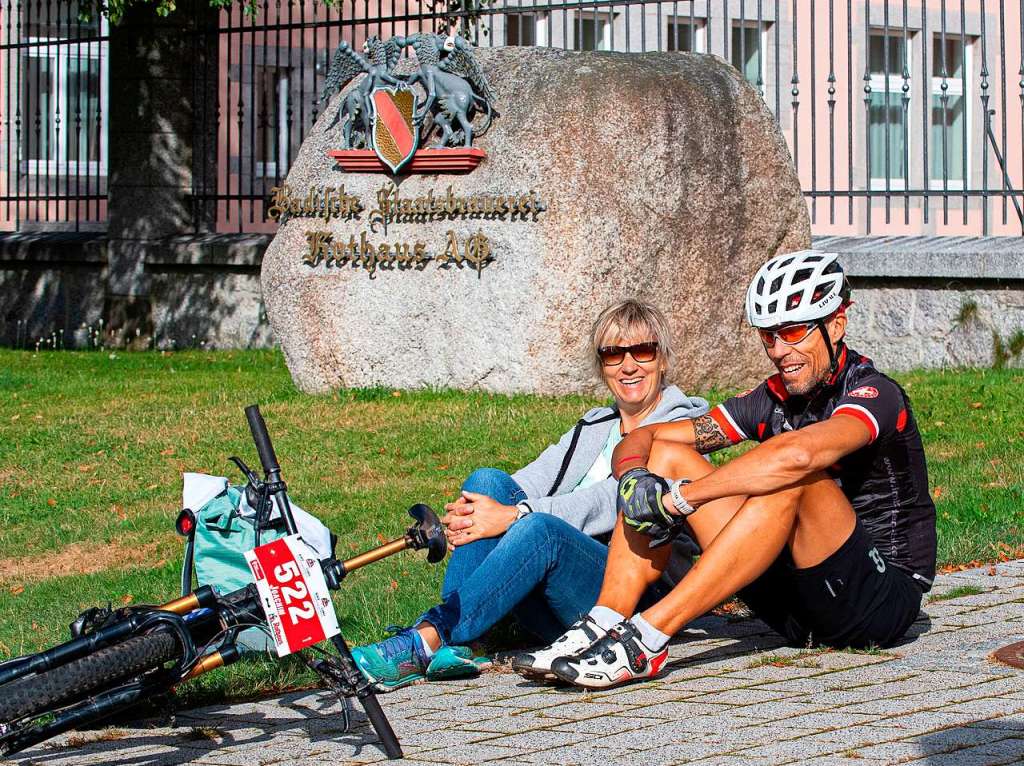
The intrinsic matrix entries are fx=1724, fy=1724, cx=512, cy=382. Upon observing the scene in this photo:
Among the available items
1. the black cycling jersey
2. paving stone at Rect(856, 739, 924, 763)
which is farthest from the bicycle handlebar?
the black cycling jersey

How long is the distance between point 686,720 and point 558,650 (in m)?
0.51

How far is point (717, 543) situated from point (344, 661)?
1263mm

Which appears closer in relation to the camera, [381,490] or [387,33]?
[381,490]

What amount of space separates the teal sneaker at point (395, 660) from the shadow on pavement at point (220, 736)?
7.0 inches

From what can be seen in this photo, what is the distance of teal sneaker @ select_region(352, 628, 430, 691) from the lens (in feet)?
16.8

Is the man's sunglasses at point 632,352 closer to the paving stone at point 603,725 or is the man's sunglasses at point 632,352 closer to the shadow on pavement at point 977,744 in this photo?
the paving stone at point 603,725

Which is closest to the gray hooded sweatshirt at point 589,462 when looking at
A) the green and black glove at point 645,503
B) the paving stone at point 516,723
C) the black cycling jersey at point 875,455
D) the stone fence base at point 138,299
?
the black cycling jersey at point 875,455

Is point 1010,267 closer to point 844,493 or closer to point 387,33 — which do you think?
point 844,493

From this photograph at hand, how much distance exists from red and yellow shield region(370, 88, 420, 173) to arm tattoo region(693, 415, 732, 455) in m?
6.36

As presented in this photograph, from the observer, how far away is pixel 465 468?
942 centimetres

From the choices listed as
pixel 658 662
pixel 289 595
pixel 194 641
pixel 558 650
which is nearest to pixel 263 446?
pixel 289 595

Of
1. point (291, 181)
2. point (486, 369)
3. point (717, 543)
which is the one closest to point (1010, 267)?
point (486, 369)

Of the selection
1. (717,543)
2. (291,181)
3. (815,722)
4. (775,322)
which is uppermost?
(291,181)

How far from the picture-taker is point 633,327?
5.84m
